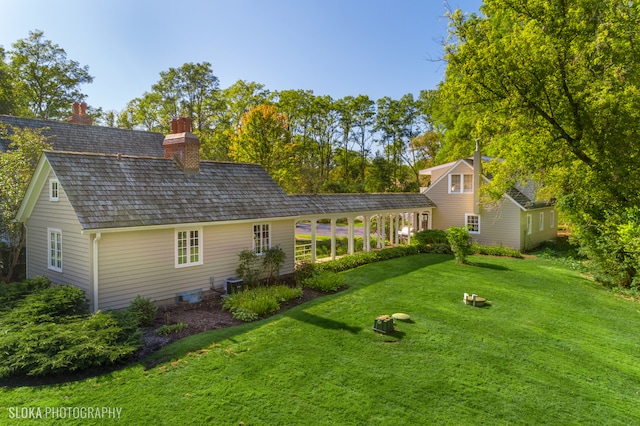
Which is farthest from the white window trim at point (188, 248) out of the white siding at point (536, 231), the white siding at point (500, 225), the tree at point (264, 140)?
the white siding at point (536, 231)

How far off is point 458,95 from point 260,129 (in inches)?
555

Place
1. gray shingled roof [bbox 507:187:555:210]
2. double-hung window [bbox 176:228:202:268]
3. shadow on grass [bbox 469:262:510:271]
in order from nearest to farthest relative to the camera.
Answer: double-hung window [bbox 176:228:202:268]
shadow on grass [bbox 469:262:510:271]
gray shingled roof [bbox 507:187:555:210]

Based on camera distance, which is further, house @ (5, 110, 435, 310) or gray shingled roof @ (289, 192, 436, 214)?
gray shingled roof @ (289, 192, 436, 214)

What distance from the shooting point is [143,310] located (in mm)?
10180

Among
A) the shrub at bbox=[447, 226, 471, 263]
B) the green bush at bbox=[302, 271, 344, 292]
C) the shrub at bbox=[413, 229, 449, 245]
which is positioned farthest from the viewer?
the shrub at bbox=[413, 229, 449, 245]

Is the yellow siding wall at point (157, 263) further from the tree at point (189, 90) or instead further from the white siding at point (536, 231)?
the tree at point (189, 90)

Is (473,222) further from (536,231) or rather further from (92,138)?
(92,138)

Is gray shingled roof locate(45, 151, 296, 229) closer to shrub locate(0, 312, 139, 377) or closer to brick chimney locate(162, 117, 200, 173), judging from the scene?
brick chimney locate(162, 117, 200, 173)

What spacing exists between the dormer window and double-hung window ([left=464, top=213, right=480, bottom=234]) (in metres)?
1.72

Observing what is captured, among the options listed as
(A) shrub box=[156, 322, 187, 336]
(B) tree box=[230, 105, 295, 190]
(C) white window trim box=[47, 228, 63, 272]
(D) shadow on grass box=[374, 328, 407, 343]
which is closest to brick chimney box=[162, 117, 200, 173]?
(C) white window trim box=[47, 228, 63, 272]

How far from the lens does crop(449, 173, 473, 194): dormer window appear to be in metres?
24.9

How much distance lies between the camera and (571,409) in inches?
252

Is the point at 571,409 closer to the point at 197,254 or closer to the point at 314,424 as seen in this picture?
the point at 314,424

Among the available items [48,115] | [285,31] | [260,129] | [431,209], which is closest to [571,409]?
[285,31]
